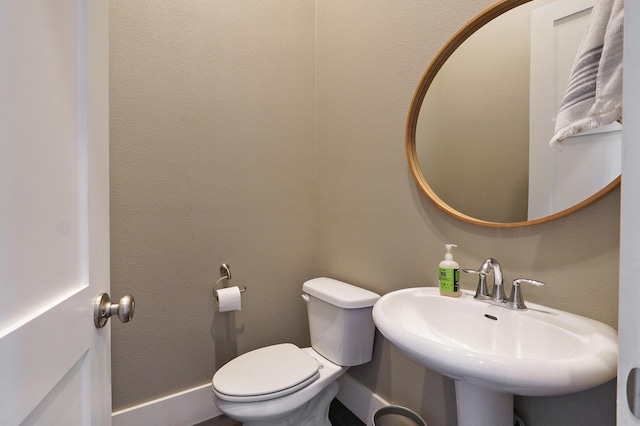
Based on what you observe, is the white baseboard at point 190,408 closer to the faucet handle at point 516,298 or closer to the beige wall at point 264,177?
the beige wall at point 264,177

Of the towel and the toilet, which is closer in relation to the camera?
the towel

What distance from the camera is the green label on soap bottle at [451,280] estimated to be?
3.56 ft

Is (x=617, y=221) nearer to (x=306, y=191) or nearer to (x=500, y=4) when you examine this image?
(x=500, y=4)

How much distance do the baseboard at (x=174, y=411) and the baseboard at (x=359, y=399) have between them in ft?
2.22

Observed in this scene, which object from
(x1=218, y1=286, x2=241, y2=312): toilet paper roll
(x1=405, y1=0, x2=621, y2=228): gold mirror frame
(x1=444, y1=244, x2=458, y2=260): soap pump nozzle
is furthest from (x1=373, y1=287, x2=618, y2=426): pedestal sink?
(x1=218, y1=286, x2=241, y2=312): toilet paper roll

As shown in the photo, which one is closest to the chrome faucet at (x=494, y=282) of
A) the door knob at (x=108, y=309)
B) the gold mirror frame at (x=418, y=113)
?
the gold mirror frame at (x=418, y=113)

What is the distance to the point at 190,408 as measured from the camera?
1.59 m

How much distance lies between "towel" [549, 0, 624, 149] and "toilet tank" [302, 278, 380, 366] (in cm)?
99

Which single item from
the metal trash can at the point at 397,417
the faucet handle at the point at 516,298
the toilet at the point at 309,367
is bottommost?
the metal trash can at the point at 397,417

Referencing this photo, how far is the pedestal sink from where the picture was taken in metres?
0.63

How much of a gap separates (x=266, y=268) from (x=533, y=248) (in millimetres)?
1282

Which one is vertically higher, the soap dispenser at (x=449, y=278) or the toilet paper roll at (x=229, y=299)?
the soap dispenser at (x=449, y=278)

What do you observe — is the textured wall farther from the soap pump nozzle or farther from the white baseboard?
the soap pump nozzle

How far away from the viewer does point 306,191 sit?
192 centimetres
